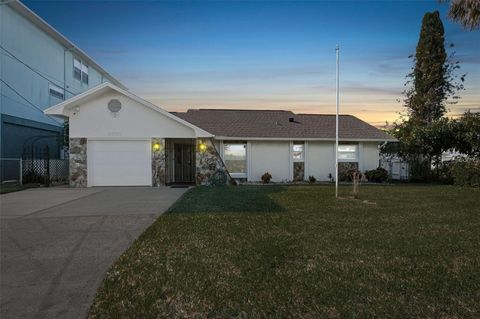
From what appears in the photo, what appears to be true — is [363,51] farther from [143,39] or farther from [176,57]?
[143,39]

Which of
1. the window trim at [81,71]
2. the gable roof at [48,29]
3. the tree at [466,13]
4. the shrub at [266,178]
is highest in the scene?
the gable roof at [48,29]

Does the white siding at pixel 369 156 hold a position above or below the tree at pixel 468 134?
below

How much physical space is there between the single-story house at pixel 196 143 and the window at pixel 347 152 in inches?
2.1

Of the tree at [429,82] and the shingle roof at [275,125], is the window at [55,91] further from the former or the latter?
the tree at [429,82]

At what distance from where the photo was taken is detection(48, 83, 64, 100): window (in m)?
23.3

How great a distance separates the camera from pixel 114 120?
55.8 ft

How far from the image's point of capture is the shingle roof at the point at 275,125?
20172 millimetres

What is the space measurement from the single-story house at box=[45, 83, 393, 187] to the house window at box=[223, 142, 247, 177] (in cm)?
5

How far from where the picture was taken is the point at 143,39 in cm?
1598

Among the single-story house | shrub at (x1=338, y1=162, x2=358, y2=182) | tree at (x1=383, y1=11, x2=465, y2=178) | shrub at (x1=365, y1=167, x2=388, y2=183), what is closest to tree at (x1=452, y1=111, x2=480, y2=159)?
the single-story house

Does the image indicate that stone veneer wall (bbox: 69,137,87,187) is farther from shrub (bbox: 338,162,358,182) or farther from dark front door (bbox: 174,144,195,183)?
shrub (bbox: 338,162,358,182)

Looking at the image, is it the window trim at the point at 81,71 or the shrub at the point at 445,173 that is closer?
the shrub at the point at 445,173

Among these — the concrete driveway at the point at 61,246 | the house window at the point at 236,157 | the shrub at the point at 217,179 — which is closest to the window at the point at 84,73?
the house window at the point at 236,157

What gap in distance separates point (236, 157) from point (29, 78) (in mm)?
12107
